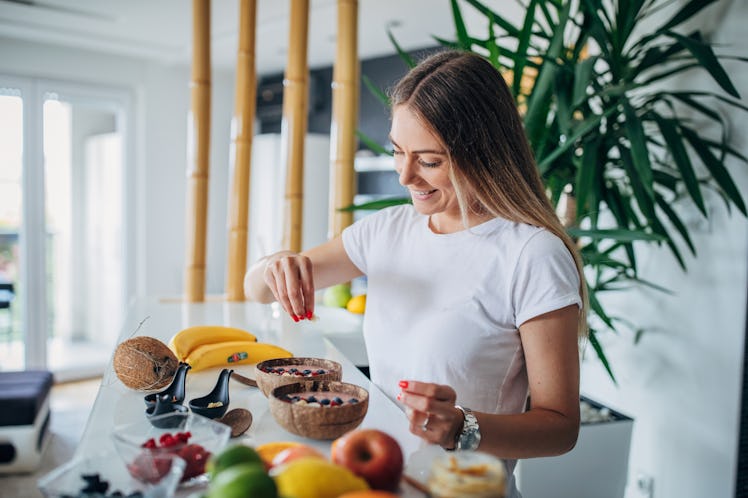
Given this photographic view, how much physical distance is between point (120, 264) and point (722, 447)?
197 inches

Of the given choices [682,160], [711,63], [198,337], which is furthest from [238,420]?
[711,63]

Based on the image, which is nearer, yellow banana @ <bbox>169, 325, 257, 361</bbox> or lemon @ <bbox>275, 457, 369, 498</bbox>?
lemon @ <bbox>275, 457, 369, 498</bbox>

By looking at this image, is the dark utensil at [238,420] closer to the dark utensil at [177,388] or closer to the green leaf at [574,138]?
the dark utensil at [177,388]

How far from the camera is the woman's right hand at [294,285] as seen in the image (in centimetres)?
132

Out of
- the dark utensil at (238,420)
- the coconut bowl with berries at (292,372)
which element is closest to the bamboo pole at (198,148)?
the coconut bowl with berries at (292,372)

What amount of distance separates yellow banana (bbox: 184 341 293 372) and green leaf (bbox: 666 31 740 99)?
1.57 m

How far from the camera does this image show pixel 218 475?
64 centimetres

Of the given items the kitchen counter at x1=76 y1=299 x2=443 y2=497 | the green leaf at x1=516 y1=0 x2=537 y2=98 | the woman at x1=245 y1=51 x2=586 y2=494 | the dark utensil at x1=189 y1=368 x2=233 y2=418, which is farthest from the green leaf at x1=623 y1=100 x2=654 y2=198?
the dark utensil at x1=189 y1=368 x2=233 y2=418

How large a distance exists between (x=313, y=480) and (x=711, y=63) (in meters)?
1.92

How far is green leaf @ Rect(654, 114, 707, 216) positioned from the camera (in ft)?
6.74

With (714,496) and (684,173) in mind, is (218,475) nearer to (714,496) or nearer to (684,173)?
(684,173)

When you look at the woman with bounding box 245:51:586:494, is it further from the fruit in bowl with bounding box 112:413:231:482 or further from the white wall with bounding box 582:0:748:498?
the white wall with bounding box 582:0:748:498

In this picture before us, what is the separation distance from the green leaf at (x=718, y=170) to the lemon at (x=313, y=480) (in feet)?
6.09

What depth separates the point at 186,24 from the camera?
447 centimetres
